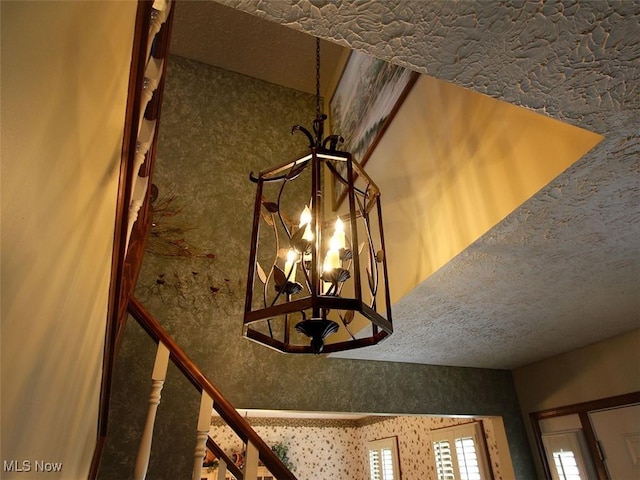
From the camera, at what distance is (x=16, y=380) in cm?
50

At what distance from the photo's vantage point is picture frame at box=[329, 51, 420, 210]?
2682mm

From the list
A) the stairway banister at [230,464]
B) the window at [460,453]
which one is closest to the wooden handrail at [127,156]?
the stairway banister at [230,464]

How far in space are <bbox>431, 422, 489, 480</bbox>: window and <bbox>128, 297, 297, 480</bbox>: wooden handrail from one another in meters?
2.80

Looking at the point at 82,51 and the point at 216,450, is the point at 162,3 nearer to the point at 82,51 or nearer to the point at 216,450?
the point at 82,51

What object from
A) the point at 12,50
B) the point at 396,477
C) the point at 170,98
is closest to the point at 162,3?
the point at 12,50

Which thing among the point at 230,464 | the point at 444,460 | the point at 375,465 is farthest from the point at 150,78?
the point at 375,465

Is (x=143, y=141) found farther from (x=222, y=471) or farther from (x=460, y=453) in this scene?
(x=460, y=453)

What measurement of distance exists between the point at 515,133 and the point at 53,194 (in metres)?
1.59

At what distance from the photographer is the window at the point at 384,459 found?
5.88m

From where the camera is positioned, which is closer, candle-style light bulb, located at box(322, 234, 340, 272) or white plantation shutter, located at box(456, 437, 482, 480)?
candle-style light bulb, located at box(322, 234, 340, 272)

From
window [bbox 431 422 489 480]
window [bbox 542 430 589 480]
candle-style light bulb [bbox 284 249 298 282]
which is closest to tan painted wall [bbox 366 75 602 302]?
candle-style light bulb [bbox 284 249 298 282]

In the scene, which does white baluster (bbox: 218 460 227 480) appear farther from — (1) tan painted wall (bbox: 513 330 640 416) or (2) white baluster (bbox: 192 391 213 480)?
(1) tan painted wall (bbox: 513 330 640 416)

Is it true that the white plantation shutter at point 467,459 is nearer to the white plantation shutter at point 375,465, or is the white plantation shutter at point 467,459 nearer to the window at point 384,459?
the window at point 384,459

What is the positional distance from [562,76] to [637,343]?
2.37 meters
